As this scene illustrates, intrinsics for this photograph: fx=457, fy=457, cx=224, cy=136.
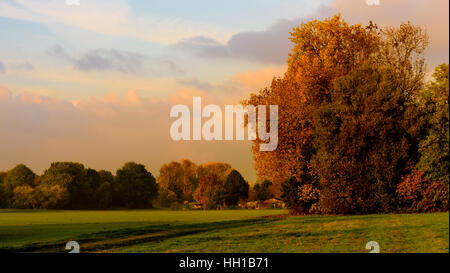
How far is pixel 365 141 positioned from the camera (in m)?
29.5

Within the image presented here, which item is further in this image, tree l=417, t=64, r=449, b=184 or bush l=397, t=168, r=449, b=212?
bush l=397, t=168, r=449, b=212

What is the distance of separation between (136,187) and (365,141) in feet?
158

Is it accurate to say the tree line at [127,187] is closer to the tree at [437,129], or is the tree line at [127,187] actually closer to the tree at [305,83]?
the tree at [305,83]

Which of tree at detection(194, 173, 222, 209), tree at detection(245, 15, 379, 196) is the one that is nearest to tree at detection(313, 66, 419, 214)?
tree at detection(245, 15, 379, 196)

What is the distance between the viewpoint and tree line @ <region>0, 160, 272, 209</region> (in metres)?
60.7

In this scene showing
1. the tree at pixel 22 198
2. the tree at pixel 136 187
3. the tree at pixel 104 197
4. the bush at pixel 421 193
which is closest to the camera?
the bush at pixel 421 193

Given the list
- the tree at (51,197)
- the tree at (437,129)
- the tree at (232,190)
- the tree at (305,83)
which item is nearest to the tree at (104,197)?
the tree at (51,197)

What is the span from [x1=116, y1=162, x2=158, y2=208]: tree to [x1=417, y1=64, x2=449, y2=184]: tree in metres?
49.9

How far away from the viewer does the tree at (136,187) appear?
2788 inches

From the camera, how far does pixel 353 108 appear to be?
29672mm

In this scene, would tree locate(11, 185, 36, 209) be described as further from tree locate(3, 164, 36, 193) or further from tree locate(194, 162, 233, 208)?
tree locate(194, 162, 233, 208)

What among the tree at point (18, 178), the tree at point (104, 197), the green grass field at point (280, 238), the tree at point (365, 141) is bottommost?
the tree at point (104, 197)
